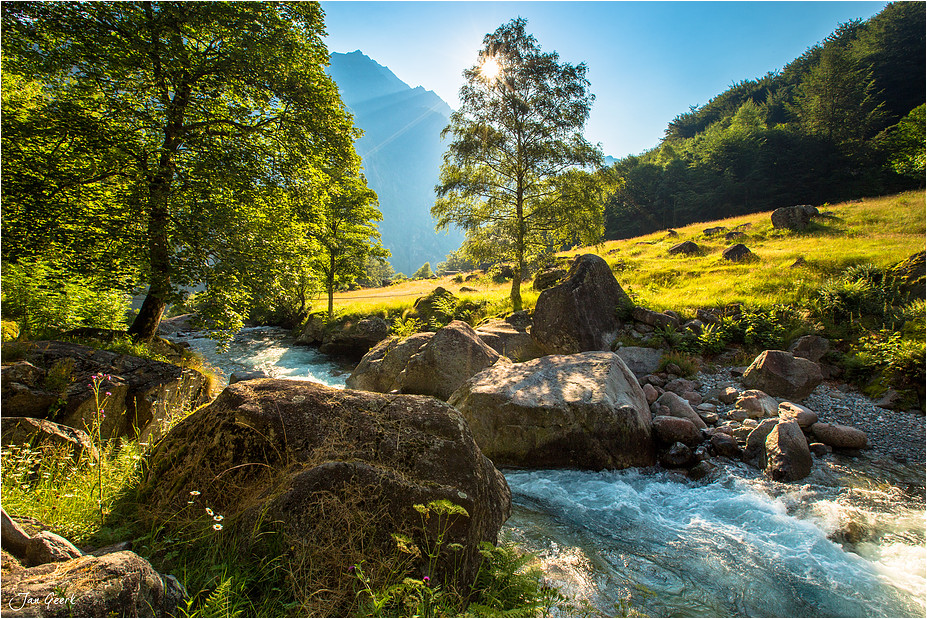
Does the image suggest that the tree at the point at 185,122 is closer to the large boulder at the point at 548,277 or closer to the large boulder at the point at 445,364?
the large boulder at the point at 445,364

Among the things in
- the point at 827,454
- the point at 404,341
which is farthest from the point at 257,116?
the point at 827,454

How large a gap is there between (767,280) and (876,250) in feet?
23.3

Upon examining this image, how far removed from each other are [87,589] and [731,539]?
7.05m

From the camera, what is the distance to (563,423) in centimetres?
729

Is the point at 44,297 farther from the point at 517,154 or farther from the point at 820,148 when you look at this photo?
the point at 820,148

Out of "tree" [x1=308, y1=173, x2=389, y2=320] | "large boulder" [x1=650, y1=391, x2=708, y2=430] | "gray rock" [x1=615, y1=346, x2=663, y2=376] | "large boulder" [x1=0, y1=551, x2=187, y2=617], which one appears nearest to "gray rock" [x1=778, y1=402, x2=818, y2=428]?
"large boulder" [x1=650, y1=391, x2=708, y2=430]

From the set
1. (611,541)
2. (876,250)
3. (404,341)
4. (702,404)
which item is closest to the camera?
(611,541)

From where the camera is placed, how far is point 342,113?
10.1m

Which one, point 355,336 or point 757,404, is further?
point 355,336

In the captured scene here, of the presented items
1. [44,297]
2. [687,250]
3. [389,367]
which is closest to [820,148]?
[687,250]

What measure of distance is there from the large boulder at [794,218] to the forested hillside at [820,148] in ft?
85.2

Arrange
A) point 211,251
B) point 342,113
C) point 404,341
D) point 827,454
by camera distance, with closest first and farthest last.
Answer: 1. point 827,454
2. point 211,251
3. point 342,113
4. point 404,341

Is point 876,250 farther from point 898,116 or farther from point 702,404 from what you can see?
point 898,116

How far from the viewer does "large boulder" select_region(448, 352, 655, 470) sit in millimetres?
7207
